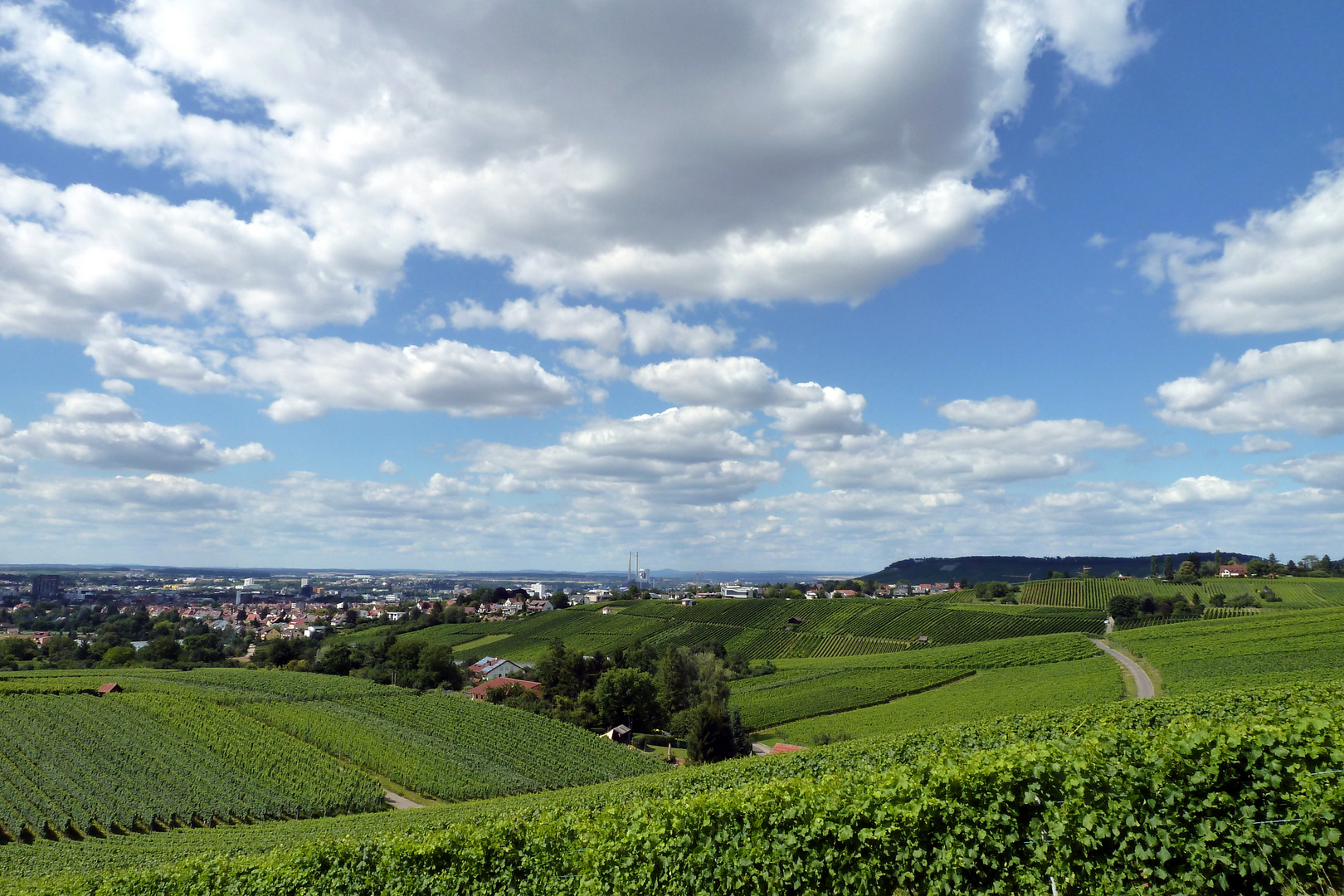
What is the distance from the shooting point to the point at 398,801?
42250 millimetres

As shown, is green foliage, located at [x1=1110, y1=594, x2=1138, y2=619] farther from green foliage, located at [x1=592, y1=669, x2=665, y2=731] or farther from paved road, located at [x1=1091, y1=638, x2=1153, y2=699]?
green foliage, located at [x1=592, y1=669, x2=665, y2=731]

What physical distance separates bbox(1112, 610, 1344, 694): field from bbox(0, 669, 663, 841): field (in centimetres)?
3946

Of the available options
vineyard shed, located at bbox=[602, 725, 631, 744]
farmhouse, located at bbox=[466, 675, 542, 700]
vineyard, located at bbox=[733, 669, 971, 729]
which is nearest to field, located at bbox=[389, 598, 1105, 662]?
farmhouse, located at bbox=[466, 675, 542, 700]

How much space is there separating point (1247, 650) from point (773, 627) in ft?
257

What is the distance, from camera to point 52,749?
43469 mm

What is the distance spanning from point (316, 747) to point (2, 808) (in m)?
17.9

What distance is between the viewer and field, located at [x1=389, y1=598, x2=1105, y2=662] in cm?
10812

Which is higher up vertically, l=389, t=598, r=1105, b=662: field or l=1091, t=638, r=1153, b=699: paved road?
l=1091, t=638, r=1153, b=699: paved road

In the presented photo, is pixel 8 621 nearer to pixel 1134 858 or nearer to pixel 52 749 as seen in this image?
pixel 52 749

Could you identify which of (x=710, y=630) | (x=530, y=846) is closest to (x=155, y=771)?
(x=530, y=846)

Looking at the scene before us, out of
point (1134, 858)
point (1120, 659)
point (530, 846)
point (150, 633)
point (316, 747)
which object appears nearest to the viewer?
point (1134, 858)

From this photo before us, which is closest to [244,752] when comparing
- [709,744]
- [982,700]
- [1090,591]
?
[709,744]

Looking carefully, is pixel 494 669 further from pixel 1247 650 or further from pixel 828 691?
pixel 1247 650

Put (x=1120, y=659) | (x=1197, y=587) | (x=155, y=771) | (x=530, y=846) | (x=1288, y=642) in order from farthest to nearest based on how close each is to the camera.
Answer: (x=1197, y=587)
(x=1120, y=659)
(x=1288, y=642)
(x=155, y=771)
(x=530, y=846)
